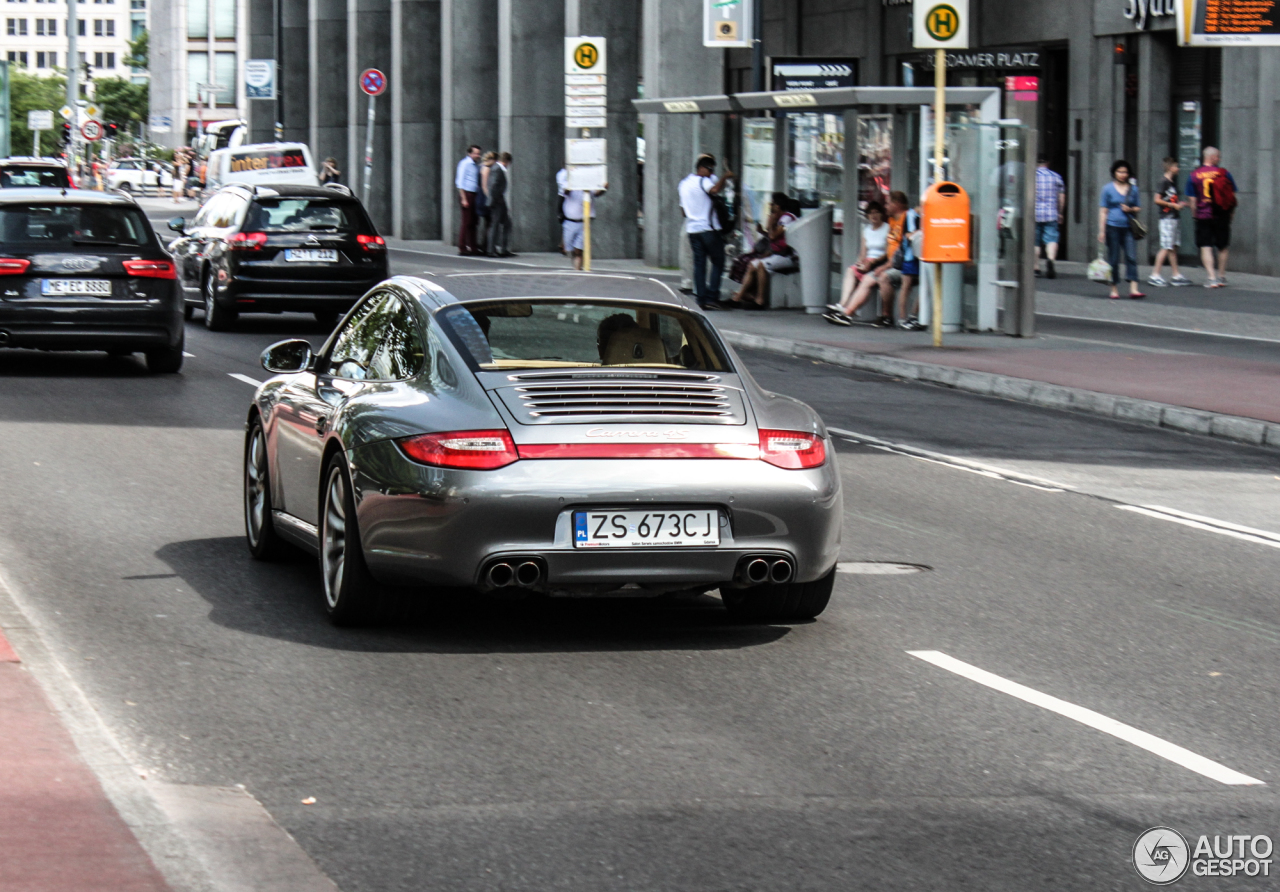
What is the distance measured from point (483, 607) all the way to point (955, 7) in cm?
1302

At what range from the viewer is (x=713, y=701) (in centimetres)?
644

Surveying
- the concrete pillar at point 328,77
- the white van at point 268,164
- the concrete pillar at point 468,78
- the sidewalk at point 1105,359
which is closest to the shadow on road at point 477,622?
the sidewalk at point 1105,359

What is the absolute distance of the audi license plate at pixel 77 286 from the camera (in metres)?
16.9

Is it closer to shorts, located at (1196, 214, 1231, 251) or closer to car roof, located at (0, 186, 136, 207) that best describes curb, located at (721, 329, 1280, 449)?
car roof, located at (0, 186, 136, 207)

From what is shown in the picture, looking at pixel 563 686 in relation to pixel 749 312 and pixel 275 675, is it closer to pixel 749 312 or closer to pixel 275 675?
pixel 275 675

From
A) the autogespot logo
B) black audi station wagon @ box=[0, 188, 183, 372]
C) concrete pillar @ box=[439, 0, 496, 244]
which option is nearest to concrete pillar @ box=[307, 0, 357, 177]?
concrete pillar @ box=[439, 0, 496, 244]

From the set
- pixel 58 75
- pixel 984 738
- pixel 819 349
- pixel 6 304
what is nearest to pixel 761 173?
pixel 819 349

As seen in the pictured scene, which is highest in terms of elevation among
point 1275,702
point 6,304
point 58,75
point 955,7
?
point 58,75

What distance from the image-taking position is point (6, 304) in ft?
55.1

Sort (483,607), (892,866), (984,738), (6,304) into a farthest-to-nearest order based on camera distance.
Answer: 1. (6,304)
2. (483,607)
3. (984,738)
4. (892,866)

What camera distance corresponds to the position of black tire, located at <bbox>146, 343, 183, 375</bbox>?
57.5 feet

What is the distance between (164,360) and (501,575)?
1146cm

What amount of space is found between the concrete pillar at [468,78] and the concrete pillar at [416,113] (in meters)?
3.49

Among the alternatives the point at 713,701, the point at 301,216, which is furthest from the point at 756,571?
the point at 301,216
